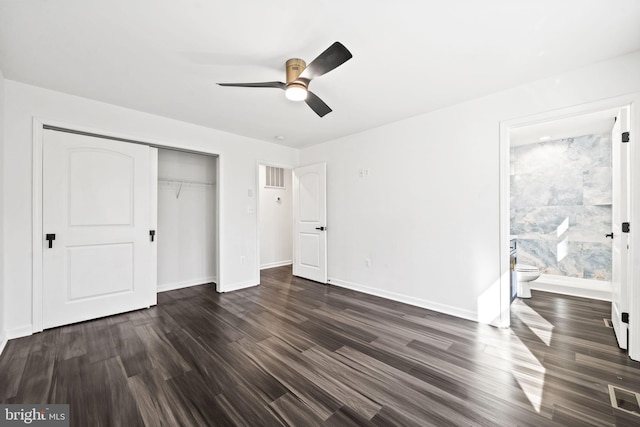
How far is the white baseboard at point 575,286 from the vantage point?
12.0 feet

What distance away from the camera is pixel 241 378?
193cm

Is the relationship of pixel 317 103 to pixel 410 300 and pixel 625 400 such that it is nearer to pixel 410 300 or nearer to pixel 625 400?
pixel 410 300

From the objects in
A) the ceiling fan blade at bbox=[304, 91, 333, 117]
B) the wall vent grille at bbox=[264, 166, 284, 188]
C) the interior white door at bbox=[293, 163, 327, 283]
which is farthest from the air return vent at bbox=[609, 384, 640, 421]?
the wall vent grille at bbox=[264, 166, 284, 188]

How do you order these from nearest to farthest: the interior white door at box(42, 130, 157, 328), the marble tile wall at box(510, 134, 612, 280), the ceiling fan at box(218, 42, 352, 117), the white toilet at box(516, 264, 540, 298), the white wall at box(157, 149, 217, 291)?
the ceiling fan at box(218, 42, 352, 117) < the interior white door at box(42, 130, 157, 328) < the white toilet at box(516, 264, 540, 298) < the marble tile wall at box(510, 134, 612, 280) < the white wall at box(157, 149, 217, 291)

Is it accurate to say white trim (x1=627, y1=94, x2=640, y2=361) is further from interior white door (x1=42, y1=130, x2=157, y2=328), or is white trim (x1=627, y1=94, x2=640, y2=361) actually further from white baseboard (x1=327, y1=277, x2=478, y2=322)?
interior white door (x1=42, y1=130, x2=157, y2=328)

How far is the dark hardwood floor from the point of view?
5.17 feet

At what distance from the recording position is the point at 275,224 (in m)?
6.16

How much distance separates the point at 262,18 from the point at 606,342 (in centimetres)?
403

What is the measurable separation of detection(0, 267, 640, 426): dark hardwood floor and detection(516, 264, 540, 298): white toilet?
0.47 meters

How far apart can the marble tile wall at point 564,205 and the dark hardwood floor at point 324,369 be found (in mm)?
982

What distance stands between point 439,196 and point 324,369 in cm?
239

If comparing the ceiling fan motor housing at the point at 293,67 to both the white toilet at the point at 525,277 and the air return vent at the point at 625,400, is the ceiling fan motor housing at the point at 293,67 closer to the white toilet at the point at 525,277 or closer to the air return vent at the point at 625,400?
the air return vent at the point at 625,400

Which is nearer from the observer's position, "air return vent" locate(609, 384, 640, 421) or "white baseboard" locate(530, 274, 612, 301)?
"air return vent" locate(609, 384, 640, 421)

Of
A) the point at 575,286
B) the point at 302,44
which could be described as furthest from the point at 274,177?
the point at 575,286
